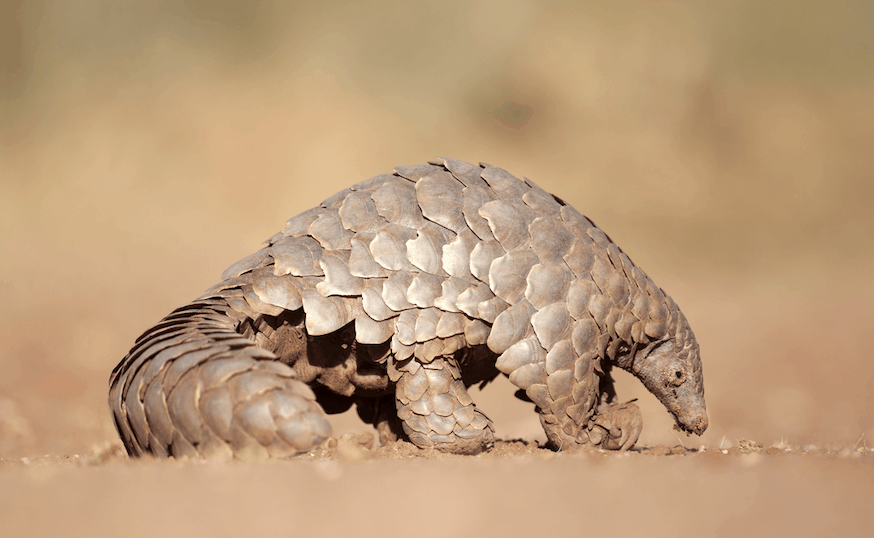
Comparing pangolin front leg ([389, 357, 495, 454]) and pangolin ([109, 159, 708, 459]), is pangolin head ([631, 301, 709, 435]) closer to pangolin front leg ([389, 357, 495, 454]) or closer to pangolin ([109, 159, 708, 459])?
pangolin ([109, 159, 708, 459])

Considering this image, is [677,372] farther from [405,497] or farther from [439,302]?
[405,497]

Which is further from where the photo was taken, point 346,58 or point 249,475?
point 346,58

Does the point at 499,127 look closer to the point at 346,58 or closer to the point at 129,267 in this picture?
the point at 346,58

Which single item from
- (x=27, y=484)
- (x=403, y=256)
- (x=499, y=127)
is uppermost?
(x=499, y=127)

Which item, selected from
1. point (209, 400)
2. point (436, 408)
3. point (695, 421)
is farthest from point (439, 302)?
point (695, 421)

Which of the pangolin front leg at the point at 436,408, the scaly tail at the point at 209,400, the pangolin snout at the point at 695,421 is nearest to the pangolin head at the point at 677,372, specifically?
the pangolin snout at the point at 695,421

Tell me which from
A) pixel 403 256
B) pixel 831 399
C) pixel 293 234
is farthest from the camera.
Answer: pixel 831 399

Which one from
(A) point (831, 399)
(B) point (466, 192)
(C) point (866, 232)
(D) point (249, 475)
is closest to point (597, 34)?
(C) point (866, 232)
